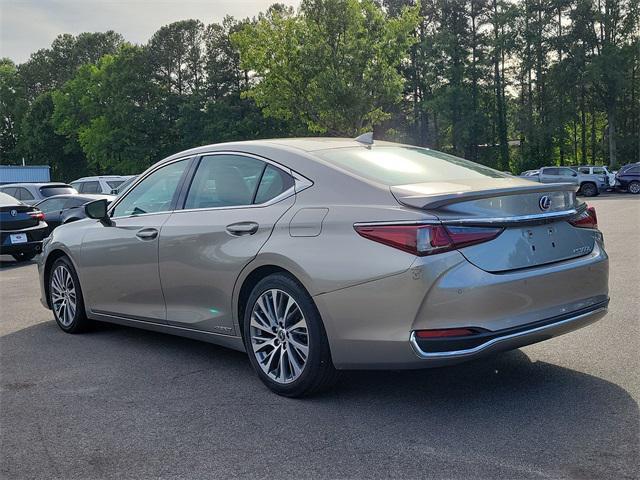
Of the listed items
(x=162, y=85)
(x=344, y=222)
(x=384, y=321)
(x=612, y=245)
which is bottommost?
(x=612, y=245)

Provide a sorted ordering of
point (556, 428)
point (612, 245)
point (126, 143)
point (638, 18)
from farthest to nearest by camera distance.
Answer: point (126, 143) < point (638, 18) < point (612, 245) < point (556, 428)

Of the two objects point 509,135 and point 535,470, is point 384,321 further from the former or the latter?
point 509,135

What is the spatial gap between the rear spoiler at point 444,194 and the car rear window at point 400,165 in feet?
0.65

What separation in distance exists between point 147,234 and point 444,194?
2501 mm

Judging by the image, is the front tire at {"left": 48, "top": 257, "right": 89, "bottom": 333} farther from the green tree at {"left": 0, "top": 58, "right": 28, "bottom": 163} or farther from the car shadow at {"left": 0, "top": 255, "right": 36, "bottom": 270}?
the green tree at {"left": 0, "top": 58, "right": 28, "bottom": 163}

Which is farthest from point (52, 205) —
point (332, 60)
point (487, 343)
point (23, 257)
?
point (332, 60)

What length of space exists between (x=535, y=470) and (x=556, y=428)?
542 mm

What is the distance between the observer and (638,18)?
49906 millimetres

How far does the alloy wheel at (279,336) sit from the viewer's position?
4121mm

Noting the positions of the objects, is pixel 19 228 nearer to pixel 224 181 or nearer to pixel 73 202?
pixel 73 202

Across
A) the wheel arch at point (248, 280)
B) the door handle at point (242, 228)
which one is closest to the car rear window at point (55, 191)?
the door handle at point (242, 228)

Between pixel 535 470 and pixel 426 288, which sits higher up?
pixel 426 288

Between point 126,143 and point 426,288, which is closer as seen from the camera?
point 426,288

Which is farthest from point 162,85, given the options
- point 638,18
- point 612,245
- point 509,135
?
point 612,245
